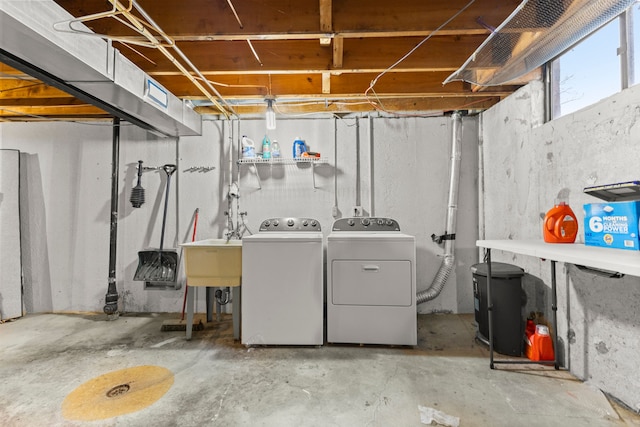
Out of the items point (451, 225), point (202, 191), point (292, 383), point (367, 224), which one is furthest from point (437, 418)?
point (202, 191)

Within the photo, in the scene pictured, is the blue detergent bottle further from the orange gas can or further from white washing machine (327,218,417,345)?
the orange gas can

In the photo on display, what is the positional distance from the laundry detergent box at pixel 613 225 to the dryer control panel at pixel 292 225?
2.06 metres

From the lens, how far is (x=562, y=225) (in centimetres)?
172

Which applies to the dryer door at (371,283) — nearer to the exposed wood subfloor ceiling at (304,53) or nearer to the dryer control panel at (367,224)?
the dryer control panel at (367,224)

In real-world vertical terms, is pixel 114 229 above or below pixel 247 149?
below

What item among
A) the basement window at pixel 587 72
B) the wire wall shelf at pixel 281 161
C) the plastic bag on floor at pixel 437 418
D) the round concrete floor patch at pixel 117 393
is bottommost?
the round concrete floor patch at pixel 117 393

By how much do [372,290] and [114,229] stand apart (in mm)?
2900

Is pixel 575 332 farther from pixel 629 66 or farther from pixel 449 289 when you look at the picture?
pixel 629 66

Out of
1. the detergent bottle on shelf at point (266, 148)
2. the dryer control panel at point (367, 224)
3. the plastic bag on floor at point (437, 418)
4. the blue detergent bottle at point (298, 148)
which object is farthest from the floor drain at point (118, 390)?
the blue detergent bottle at point (298, 148)

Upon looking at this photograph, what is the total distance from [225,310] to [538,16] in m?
3.50

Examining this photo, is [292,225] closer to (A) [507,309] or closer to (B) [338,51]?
(B) [338,51]

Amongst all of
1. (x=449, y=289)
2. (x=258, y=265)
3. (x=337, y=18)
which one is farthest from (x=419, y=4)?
(x=449, y=289)

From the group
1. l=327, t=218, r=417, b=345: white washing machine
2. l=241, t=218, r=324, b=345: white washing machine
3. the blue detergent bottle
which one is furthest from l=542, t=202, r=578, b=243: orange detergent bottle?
the blue detergent bottle

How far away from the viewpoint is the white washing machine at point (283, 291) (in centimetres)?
229
